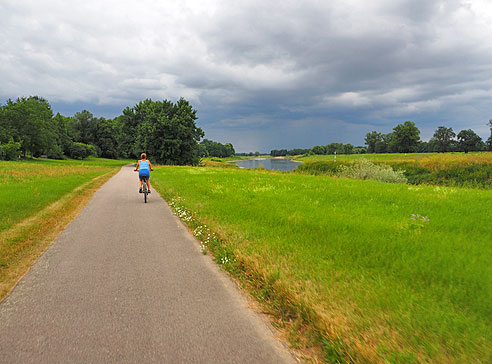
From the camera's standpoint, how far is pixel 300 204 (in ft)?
26.1

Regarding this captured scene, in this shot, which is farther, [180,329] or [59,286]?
[59,286]

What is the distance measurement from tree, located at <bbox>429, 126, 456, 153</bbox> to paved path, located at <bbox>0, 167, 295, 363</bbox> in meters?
128

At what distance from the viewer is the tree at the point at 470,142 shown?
94812 millimetres

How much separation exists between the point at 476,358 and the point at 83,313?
13.1 feet

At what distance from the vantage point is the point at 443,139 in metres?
107

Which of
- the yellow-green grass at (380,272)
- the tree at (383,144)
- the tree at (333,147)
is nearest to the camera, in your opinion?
the yellow-green grass at (380,272)

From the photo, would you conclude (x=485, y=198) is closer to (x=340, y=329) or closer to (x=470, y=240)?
(x=470, y=240)

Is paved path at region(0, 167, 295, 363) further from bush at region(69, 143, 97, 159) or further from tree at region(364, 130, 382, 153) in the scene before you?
tree at region(364, 130, 382, 153)

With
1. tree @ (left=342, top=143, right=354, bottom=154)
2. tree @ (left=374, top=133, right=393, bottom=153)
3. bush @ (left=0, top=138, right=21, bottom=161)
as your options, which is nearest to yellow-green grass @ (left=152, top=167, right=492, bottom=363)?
bush @ (left=0, top=138, right=21, bottom=161)

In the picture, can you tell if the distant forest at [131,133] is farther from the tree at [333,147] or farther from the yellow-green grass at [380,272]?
the tree at [333,147]

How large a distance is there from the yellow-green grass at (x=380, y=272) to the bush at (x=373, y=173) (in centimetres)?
1123

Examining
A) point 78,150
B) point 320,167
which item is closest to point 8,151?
point 78,150

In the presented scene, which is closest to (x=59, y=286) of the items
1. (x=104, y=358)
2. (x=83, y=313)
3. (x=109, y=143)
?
(x=83, y=313)

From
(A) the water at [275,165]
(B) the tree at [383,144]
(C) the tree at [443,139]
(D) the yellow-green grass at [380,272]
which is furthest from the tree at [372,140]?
(D) the yellow-green grass at [380,272]
